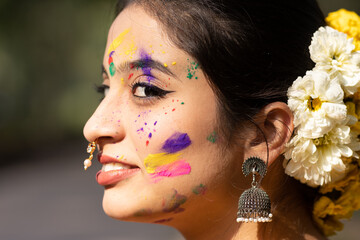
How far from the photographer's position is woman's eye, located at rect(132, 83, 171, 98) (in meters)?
2.69

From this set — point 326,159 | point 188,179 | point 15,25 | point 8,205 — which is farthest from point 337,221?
point 15,25

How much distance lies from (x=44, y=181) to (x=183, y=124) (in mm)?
10231

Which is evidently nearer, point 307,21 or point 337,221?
point 307,21

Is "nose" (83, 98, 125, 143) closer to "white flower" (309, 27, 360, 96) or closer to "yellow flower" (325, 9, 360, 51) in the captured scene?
"white flower" (309, 27, 360, 96)

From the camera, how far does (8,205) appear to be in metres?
10.4

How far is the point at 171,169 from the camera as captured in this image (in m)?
2.64

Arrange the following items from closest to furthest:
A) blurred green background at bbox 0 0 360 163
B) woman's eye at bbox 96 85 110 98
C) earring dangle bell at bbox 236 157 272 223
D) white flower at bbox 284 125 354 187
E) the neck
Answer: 1. earring dangle bell at bbox 236 157 272 223
2. white flower at bbox 284 125 354 187
3. the neck
4. woman's eye at bbox 96 85 110 98
5. blurred green background at bbox 0 0 360 163

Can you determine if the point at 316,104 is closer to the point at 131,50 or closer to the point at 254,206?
the point at 254,206

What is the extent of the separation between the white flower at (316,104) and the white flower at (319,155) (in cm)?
6

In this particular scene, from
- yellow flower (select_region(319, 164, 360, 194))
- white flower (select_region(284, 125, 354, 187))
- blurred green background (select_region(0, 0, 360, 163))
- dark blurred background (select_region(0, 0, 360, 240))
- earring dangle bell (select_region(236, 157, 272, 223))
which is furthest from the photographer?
blurred green background (select_region(0, 0, 360, 163))

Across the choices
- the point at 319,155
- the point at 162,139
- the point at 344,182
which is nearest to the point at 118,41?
the point at 162,139

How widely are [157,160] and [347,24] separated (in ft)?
4.46

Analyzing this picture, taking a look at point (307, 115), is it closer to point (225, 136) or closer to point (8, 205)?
point (225, 136)

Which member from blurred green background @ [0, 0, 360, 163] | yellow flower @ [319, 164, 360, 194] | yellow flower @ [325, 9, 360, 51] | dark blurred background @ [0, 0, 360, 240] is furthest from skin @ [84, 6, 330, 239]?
blurred green background @ [0, 0, 360, 163]
